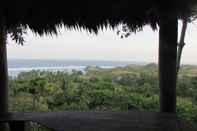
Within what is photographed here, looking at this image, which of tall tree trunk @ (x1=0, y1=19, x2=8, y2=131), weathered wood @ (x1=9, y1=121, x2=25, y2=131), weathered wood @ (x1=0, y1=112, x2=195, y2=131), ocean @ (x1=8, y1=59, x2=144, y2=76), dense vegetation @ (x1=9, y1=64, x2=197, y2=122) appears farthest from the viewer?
ocean @ (x1=8, y1=59, x2=144, y2=76)

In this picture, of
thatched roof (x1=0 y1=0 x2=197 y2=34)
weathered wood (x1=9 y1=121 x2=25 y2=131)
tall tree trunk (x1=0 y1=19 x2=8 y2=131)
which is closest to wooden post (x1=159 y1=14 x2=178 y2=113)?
thatched roof (x1=0 y1=0 x2=197 y2=34)

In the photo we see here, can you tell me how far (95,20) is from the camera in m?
3.87

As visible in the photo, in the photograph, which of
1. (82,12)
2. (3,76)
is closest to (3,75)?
(3,76)

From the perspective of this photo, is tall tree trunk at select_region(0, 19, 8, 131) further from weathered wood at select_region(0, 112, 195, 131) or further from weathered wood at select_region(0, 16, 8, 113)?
weathered wood at select_region(0, 112, 195, 131)

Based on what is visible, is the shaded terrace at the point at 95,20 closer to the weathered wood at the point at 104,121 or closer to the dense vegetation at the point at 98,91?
the weathered wood at the point at 104,121

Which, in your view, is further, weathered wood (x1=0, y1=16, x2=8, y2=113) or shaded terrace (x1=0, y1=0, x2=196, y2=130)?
weathered wood (x1=0, y1=16, x2=8, y2=113)

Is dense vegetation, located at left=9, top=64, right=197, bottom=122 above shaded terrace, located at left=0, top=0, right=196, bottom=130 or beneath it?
beneath

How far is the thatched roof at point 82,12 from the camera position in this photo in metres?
3.44

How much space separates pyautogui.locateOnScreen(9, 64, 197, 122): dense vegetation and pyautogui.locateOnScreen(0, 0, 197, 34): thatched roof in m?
2.86

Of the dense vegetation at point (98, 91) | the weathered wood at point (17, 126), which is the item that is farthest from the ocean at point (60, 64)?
the weathered wood at point (17, 126)

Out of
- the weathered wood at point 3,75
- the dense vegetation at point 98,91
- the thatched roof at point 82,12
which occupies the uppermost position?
the thatched roof at point 82,12

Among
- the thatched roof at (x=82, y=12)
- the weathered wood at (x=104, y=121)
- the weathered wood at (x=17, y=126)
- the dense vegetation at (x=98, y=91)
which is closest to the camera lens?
the weathered wood at (x=104, y=121)

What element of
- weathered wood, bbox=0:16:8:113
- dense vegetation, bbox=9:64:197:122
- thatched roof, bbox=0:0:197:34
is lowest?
dense vegetation, bbox=9:64:197:122

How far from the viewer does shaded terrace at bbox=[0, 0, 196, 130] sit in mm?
3447
